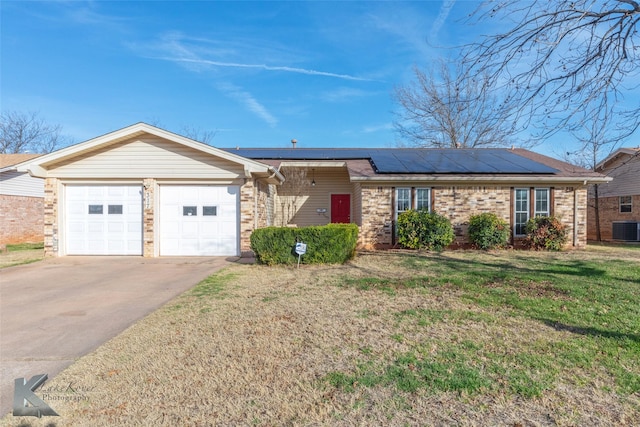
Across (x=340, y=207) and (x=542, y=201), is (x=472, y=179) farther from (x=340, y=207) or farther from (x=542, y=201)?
(x=340, y=207)

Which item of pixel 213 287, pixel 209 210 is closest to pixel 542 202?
pixel 209 210

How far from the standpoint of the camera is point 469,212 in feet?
42.2

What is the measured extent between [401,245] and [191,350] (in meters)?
9.64

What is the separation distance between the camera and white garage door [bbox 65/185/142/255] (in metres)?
11.2

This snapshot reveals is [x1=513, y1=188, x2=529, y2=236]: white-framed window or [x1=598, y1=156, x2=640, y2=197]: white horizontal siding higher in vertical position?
[x1=598, y1=156, x2=640, y2=197]: white horizontal siding

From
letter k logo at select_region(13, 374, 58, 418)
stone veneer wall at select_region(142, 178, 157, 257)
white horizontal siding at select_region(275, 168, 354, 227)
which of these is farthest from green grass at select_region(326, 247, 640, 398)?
white horizontal siding at select_region(275, 168, 354, 227)

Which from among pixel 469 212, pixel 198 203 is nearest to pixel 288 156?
pixel 198 203

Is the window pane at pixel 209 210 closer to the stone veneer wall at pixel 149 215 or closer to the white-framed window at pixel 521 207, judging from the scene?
the stone veneer wall at pixel 149 215

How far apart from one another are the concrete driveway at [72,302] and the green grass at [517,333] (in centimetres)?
301

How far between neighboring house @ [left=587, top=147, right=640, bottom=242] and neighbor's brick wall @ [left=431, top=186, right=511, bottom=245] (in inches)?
367

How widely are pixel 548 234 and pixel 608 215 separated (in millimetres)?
10976

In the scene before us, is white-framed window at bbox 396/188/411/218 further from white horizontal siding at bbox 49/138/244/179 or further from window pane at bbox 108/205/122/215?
window pane at bbox 108/205/122/215

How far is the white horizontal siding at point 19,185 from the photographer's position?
1609 cm

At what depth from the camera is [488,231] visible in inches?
477
